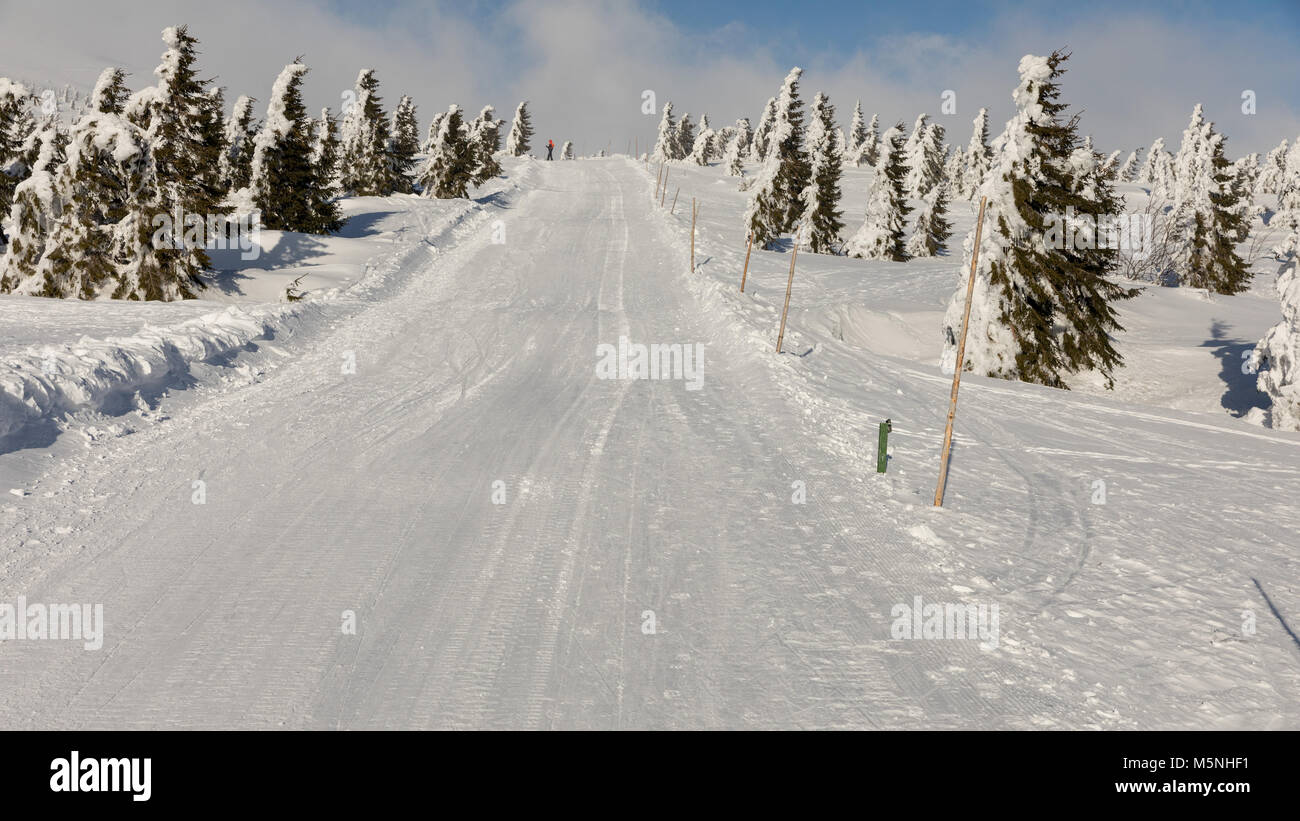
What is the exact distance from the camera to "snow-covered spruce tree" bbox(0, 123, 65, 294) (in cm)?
2258

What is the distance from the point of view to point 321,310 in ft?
54.6

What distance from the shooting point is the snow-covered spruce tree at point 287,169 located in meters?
29.7

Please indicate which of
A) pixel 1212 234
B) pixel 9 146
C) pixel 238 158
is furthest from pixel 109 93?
pixel 1212 234

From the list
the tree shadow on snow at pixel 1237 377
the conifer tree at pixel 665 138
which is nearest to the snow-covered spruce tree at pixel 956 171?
the conifer tree at pixel 665 138

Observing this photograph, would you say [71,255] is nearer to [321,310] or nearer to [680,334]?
[321,310]

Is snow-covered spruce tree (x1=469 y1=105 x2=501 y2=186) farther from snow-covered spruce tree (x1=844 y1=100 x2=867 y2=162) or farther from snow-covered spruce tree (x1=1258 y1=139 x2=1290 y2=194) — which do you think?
snow-covered spruce tree (x1=1258 y1=139 x2=1290 y2=194)

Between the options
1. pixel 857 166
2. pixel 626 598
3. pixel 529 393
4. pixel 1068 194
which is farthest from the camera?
pixel 857 166

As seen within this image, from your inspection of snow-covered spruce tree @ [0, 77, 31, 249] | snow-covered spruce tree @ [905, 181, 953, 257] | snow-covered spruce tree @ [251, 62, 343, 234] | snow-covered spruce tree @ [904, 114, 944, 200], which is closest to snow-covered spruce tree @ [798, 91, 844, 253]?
snow-covered spruce tree @ [905, 181, 953, 257]

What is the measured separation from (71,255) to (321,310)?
11928 millimetres

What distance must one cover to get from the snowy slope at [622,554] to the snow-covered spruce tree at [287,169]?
18365mm

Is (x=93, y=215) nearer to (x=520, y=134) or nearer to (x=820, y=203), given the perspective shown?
(x=820, y=203)

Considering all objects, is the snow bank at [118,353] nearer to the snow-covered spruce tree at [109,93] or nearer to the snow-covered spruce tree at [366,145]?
the snow-covered spruce tree at [109,93]

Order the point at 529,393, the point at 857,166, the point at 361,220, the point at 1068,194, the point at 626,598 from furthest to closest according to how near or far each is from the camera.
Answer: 1. the point at 857,166
2. the point at 361,220
3. the point at 1068,194
4. the point at 529,393
5. the point at 626,598
